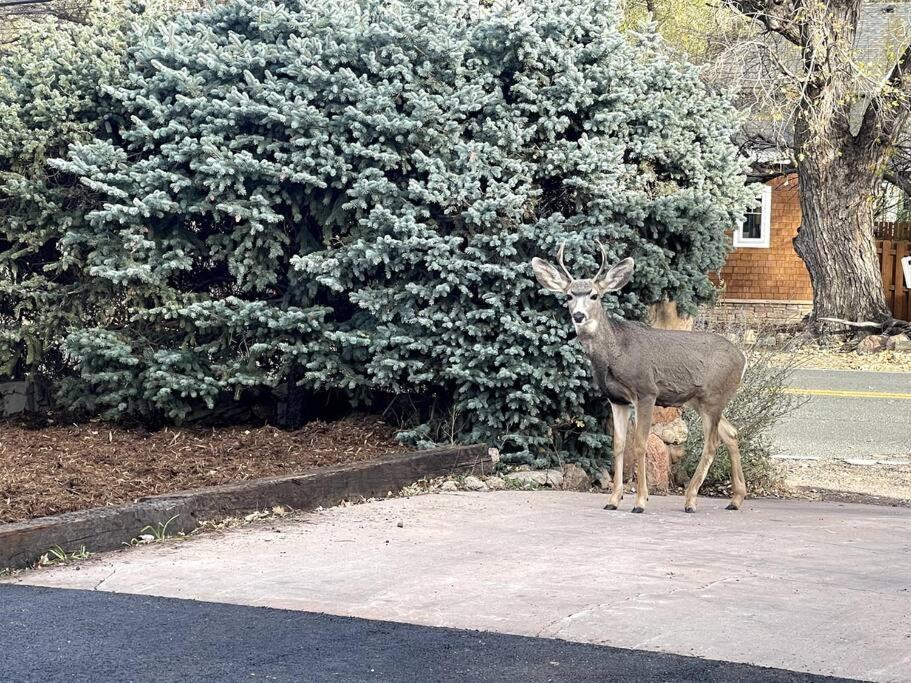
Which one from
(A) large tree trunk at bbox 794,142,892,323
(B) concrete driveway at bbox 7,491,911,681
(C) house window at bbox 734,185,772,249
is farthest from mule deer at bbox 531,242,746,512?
(C) house window at bbox 734,185,772,249

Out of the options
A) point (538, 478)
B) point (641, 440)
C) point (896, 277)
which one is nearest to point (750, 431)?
point (538, 478)

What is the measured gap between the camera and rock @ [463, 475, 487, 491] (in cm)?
1004

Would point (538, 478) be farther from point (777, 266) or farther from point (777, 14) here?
point (777, 266)

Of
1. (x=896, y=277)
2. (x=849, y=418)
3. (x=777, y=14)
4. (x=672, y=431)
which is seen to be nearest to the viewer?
(x=672, y=431)

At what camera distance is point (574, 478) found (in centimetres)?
1066

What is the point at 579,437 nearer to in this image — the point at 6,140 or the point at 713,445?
the point at 713,445

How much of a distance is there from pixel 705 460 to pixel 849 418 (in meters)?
8.58

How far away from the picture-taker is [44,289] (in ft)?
37.6

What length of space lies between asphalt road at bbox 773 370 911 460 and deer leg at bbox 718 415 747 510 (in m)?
4.95

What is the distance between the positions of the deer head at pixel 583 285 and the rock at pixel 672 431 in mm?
2278

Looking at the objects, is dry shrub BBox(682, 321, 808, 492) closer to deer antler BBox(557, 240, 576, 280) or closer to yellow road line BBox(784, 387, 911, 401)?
deer antler BBox(557, 240, 576, 280)

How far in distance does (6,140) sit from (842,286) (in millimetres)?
19094

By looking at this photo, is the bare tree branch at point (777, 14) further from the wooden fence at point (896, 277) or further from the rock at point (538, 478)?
the rock at point (538, 478)

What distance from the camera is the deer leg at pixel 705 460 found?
30.7 ft
